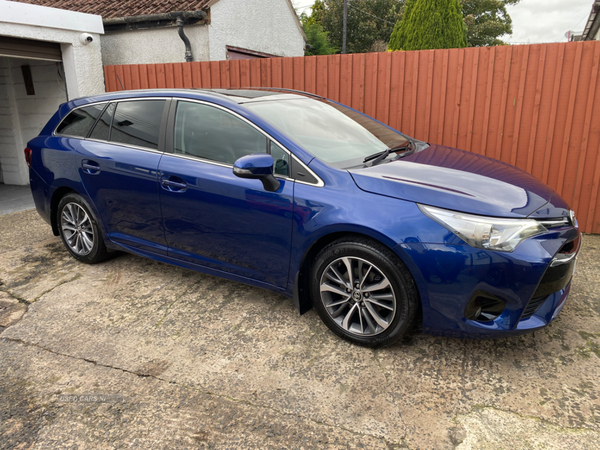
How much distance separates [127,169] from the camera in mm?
3678

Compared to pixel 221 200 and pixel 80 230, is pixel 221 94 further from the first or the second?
pixel 80 230

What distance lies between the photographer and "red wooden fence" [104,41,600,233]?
504 centimetres

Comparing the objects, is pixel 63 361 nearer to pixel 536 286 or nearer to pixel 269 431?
pixel 269 431

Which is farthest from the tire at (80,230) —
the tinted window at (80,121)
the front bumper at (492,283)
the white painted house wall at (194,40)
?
the white painted house wall at (194,40)

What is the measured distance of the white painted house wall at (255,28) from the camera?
31.6 feet

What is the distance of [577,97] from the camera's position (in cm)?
502

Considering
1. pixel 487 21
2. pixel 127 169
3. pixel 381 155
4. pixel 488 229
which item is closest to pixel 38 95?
pixel 127 169

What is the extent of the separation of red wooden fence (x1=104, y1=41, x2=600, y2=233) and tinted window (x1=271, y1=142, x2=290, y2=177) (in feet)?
10.6

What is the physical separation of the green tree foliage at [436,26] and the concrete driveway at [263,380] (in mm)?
14915

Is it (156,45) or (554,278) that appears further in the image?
(156,45)

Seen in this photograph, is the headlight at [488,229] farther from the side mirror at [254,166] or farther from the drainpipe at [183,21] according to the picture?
the drainpipe at [183,21]

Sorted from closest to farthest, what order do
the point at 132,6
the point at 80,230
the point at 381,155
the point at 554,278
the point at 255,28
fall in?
the point at 554,278
the point at 381,155
the point at 80,230
the point at 132,6
the point at 255,28

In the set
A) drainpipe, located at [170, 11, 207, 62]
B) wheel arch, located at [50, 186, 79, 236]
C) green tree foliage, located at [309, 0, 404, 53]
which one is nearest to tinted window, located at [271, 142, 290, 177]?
wheel arch, located at [50, 186, 79, 236]

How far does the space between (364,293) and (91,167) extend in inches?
105
